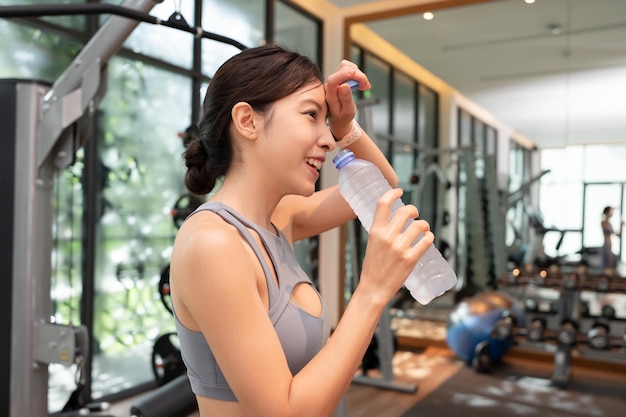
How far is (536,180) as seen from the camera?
440 cm

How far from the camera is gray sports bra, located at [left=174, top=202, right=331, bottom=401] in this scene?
828mm

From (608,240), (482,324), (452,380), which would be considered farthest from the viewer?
(608,240)

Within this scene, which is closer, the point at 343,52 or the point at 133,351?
the point at 133,351

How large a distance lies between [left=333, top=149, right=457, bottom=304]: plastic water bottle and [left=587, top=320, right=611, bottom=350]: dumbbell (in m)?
3.22

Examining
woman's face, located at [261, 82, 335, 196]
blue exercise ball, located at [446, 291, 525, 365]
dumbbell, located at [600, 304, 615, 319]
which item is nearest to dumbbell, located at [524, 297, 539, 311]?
blue exercise ball, located at [446, 291, 525, 365]

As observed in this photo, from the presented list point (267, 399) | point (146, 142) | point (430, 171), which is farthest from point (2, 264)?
point (430, 171)

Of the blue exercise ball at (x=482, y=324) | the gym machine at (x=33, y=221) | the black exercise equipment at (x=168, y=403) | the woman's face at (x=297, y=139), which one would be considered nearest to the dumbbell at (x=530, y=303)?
the blue exercise ball at (x=482, y=324)

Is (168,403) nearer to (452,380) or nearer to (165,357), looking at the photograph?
(165,357)

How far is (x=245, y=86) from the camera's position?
863mm

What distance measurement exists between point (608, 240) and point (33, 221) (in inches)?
155

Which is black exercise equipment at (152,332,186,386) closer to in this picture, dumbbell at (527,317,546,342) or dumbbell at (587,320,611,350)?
dumbbell at (527,317,546,342)

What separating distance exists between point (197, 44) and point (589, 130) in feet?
9.66

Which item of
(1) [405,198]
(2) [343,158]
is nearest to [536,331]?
(1) [405,198]

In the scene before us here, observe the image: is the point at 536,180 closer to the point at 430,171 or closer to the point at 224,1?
the point at 430,171
